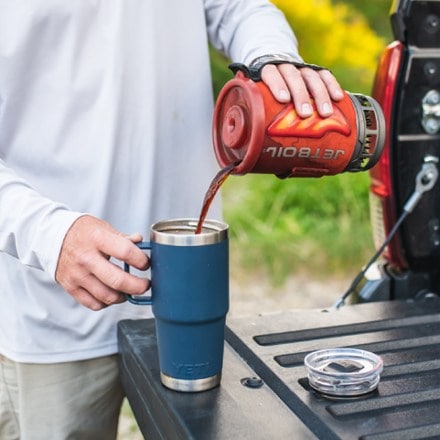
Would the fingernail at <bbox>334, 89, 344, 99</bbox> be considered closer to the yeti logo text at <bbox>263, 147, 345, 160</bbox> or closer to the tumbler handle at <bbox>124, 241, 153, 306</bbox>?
the yeti logo text at <bbox>263, 147, 345, 160</bbox>

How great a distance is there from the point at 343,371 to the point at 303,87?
0.45 meters

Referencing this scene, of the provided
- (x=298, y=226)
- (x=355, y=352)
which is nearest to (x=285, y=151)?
(x=355, y=352)

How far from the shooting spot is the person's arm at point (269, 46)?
4.34 feet

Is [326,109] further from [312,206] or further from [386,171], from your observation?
[312,206]

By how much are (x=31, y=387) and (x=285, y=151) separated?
31.7 inches

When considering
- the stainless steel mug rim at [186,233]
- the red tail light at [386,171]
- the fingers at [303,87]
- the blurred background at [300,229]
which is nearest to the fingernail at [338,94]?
the fingers at [303,87]

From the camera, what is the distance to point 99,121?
1734 mm

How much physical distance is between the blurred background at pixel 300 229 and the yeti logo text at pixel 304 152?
7.03 feet

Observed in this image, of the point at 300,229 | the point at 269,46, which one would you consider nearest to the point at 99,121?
the point at 269,46

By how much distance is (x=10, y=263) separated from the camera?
1749 millimetres

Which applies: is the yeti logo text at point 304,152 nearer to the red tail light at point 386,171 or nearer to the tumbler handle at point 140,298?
the tumbler handle at point 140,298

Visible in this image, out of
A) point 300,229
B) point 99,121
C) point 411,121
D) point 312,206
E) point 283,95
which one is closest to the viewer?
point 283,95

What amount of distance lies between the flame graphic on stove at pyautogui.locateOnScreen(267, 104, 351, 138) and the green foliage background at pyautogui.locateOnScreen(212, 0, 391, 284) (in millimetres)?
3130

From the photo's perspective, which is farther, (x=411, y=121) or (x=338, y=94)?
(x=411, y=121)
